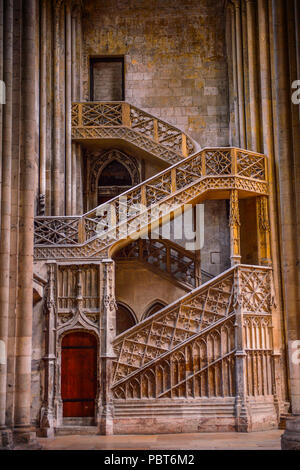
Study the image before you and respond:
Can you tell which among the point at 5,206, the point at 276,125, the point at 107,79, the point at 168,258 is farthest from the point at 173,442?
the point at 107,79

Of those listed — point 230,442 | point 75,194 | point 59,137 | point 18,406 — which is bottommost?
point 230,442

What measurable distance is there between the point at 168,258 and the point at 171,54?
7.49m

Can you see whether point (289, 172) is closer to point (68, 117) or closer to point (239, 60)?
point (239, 60)

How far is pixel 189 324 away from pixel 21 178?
22.4ft

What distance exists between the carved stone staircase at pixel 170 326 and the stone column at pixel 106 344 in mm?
25

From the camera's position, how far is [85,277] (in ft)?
59.3

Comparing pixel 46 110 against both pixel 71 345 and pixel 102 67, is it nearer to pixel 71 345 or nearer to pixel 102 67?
pixel 102 67

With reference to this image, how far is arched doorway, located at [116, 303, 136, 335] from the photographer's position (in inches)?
851

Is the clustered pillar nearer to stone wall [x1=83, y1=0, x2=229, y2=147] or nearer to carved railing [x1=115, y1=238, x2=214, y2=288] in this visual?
stone wall [x1=83, y1=0, x2=229, y2=147]

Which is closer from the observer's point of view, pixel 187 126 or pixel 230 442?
pixel 230 442

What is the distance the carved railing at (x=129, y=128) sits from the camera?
22094mm

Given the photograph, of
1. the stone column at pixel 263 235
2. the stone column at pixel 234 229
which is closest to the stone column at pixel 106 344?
the stone column at pixel 234 229

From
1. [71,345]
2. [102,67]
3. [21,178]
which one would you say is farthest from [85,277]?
[102,67]

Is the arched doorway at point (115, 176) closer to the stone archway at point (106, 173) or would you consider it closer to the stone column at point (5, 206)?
the stone archway at point (106, 173)
